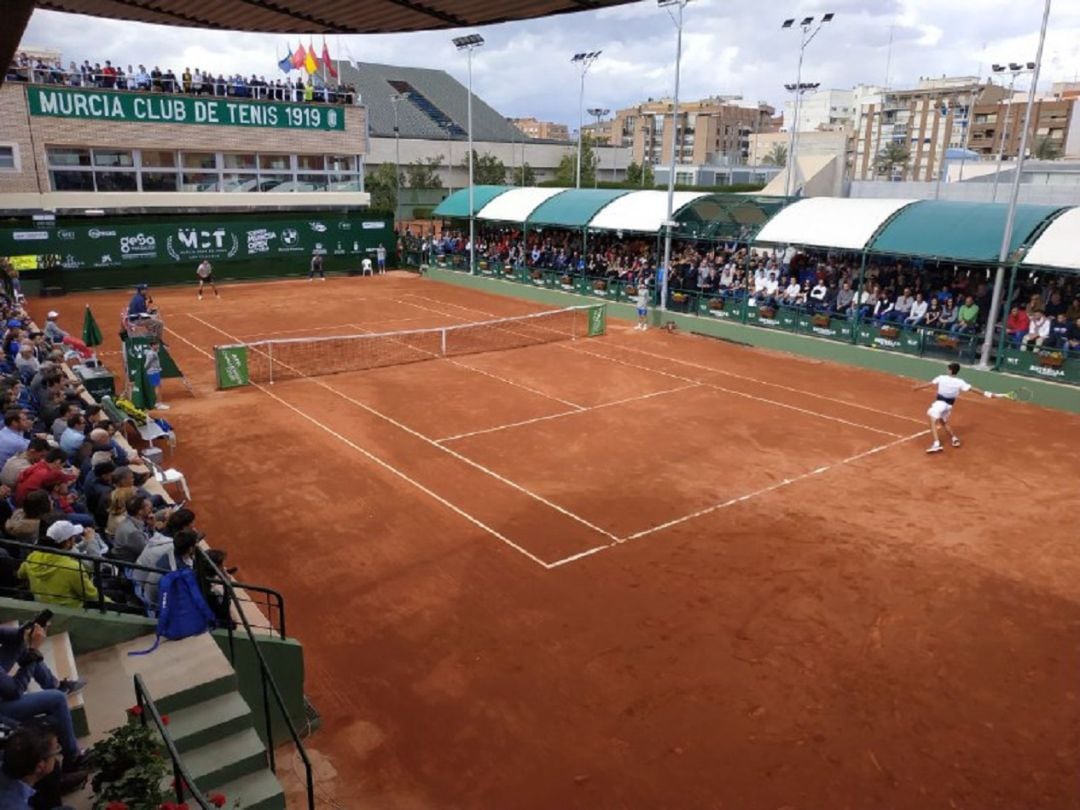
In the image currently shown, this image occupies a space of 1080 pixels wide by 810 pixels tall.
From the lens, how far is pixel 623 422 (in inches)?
665

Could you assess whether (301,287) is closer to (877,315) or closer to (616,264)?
(616,264)

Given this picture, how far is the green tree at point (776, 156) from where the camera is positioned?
113650mm

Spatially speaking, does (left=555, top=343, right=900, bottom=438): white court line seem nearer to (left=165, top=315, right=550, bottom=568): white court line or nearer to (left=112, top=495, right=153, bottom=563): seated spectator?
(left=165, top=315, right=550, bottom=568): white court line

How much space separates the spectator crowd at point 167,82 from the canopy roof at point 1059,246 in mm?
36315

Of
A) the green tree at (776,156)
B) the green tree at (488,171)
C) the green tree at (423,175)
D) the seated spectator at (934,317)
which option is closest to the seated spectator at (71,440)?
the seated spectator at (934,317)

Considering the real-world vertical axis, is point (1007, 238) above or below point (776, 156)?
below

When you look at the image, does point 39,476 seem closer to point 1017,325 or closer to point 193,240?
point 1017,325

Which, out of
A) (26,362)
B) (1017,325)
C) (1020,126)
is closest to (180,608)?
(26,362)

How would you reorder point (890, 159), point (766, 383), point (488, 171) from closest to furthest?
point (766, 383) → point (488, 171) → point (890, 159)

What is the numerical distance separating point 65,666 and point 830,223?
23.8 metres

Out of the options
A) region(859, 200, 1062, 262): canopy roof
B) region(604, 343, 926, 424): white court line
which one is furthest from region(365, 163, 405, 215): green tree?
region(859, 200, 1062, 262): canopy roof

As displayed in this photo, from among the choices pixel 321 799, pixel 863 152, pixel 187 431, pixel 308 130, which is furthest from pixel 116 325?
pixel 863 152

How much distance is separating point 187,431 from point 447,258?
83.1 feet

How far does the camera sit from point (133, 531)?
25.9ft
